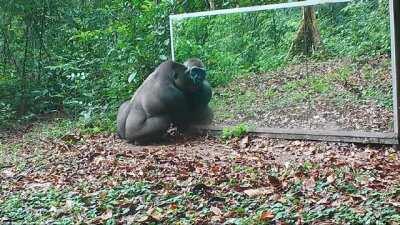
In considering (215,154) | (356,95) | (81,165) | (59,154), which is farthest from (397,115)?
(59,154)

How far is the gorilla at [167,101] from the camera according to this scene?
9.30 m

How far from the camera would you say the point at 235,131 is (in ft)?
30.3

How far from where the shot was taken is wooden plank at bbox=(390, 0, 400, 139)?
23.6 feet

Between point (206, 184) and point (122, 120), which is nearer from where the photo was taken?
point (206, 184)

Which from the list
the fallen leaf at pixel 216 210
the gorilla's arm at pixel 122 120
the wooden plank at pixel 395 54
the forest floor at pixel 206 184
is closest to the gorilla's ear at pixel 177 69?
the gorilla's arm at pixel 122 120

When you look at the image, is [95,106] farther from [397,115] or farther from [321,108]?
[397,115]

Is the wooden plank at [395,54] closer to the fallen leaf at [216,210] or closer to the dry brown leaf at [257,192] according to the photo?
the dry brown leaf at [257,192]

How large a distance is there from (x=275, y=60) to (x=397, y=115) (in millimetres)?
2025

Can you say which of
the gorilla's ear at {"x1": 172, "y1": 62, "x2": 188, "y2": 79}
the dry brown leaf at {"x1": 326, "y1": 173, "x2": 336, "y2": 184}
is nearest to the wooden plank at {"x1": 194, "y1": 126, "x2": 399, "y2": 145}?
the gorilla's ear at {"x1": 172, "y1": 62, "x2": 188, "y2": 79}

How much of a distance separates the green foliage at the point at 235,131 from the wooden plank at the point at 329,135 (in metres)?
Result: 0.11

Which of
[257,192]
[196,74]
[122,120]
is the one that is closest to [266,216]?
[257,192]

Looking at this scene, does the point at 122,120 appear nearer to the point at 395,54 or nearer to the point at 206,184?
the point at 206,184

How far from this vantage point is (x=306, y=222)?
4621 mm

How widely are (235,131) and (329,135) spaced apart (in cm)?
158
